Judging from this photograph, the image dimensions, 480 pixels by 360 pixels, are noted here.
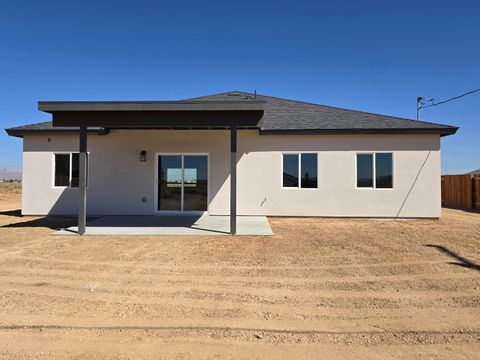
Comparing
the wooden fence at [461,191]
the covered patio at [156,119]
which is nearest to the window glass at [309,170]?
the covered patio at [156,119]

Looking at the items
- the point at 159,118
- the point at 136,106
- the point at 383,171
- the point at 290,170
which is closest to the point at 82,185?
the point at 136,106

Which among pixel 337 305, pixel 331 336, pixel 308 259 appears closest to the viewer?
pixel 331 336

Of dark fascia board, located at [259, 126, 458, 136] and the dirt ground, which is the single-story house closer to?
dark fascia board, located at [259, 126, 458, 136]

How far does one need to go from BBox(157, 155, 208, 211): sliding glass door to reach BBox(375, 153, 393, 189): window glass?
249 inches

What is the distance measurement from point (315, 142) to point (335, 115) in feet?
6.87

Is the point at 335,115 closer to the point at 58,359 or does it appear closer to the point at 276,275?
the point at 276,275

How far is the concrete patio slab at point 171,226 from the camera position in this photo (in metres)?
9.70

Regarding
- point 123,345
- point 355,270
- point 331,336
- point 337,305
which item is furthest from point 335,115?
point 123,345

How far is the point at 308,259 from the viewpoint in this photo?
6.92 meters

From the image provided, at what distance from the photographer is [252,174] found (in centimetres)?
1312

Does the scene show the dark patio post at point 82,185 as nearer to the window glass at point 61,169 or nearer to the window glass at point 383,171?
the window glass at point 61,169

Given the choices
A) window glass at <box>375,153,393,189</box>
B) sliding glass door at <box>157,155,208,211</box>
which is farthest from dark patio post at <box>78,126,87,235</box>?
window glass at <box>375,153,393,189</box>

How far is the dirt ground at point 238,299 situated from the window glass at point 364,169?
452cm

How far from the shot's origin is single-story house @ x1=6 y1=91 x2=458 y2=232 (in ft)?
41.9
